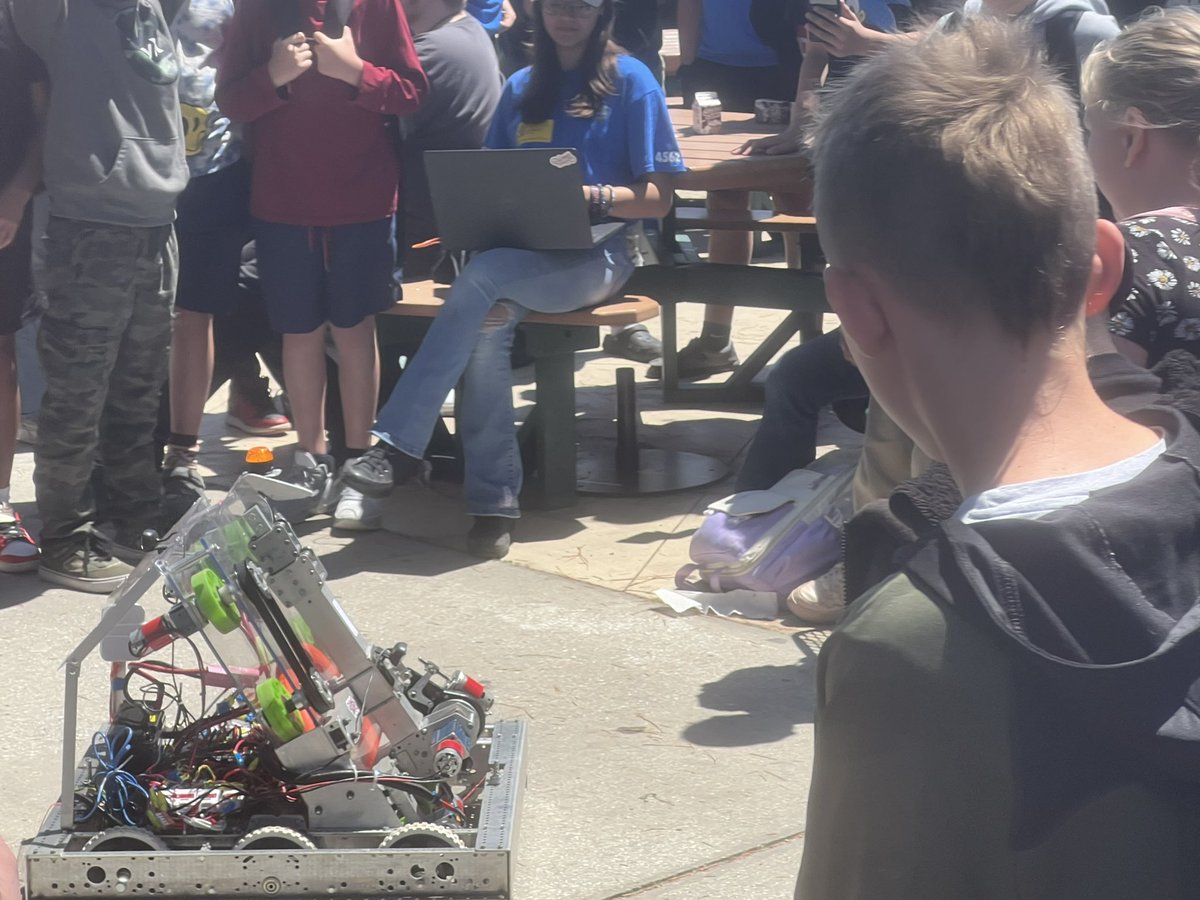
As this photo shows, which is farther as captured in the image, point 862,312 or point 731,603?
point 731,603

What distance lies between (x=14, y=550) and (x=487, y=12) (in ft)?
12.2

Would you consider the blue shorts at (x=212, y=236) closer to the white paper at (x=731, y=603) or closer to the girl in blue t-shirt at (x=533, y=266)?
the girl in blue t-shirt at (x=533, y=266)

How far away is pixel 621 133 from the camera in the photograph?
5.31 metres

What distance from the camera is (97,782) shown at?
9.56 ft

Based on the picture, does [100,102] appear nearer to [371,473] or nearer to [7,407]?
[7,407]

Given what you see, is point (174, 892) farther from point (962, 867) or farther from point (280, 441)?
point (280, 441)

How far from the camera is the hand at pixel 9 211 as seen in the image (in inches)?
174

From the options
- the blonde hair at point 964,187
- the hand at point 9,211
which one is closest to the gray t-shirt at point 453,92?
the hand at point 9,211

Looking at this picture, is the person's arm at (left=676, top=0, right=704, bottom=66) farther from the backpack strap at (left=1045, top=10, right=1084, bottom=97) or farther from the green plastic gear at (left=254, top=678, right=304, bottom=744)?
the green plastic gear at (left=254, top=678, right=304, bottom=744)

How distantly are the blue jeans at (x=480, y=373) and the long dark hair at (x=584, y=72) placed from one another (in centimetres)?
55

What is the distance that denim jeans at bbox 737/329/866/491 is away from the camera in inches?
188

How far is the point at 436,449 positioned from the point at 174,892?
3.20 m

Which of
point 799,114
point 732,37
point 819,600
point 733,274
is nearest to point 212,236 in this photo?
point 733,274

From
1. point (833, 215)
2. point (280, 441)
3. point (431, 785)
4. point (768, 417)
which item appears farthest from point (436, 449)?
point (833, 215)
